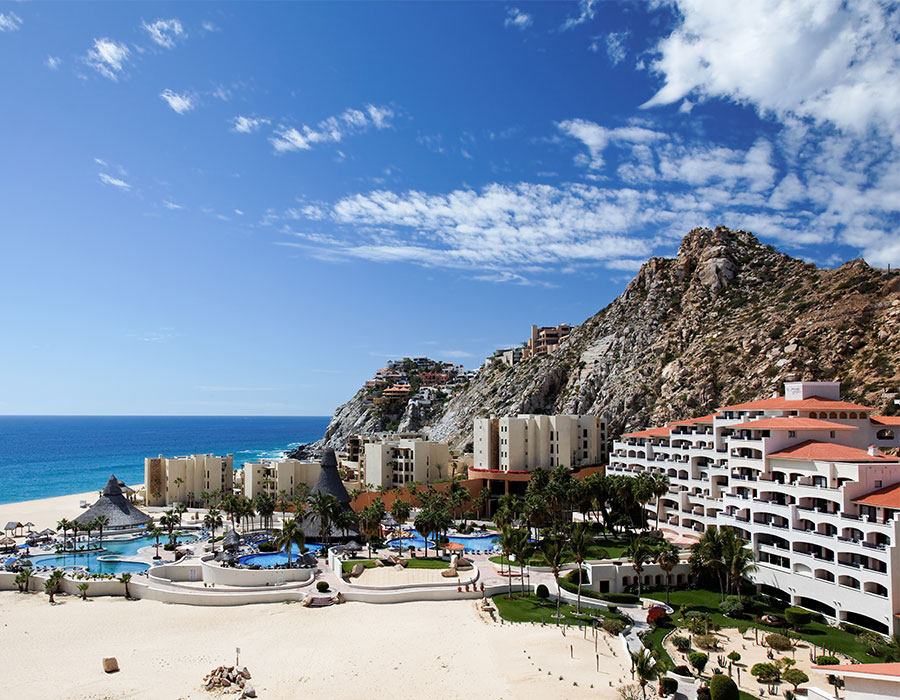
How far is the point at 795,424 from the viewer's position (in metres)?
52.1

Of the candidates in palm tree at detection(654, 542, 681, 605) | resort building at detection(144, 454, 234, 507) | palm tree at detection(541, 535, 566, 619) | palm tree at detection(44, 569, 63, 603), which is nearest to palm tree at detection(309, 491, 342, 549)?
palm tree at detection(44, 569, 63, 603)

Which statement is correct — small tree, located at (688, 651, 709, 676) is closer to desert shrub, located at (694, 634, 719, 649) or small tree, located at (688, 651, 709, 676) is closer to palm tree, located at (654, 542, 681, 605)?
desert shrub, located at (694, 634, 719, 649)

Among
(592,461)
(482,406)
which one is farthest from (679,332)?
(482,406)

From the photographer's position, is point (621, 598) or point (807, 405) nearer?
point (621, 598)

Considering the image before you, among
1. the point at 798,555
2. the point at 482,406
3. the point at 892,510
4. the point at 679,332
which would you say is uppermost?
the point at 679,332

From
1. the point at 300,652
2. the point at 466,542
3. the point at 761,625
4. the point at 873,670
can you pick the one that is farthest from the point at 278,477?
the point at 873,670

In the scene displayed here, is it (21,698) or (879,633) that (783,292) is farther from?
(21,698)

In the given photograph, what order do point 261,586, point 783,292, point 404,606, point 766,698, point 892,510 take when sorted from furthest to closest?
1. point 783,292
2. point 261,586
3. point 404,606
4. point 892,510
5. point 766,698

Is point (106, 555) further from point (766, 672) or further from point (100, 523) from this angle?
point (766, 672)

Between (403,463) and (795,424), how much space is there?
172 ft

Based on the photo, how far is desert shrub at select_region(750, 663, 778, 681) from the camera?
3119 cm

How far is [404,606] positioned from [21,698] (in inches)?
877

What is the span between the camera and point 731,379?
293 feet

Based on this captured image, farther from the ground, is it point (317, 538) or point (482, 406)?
point (482, 406)
